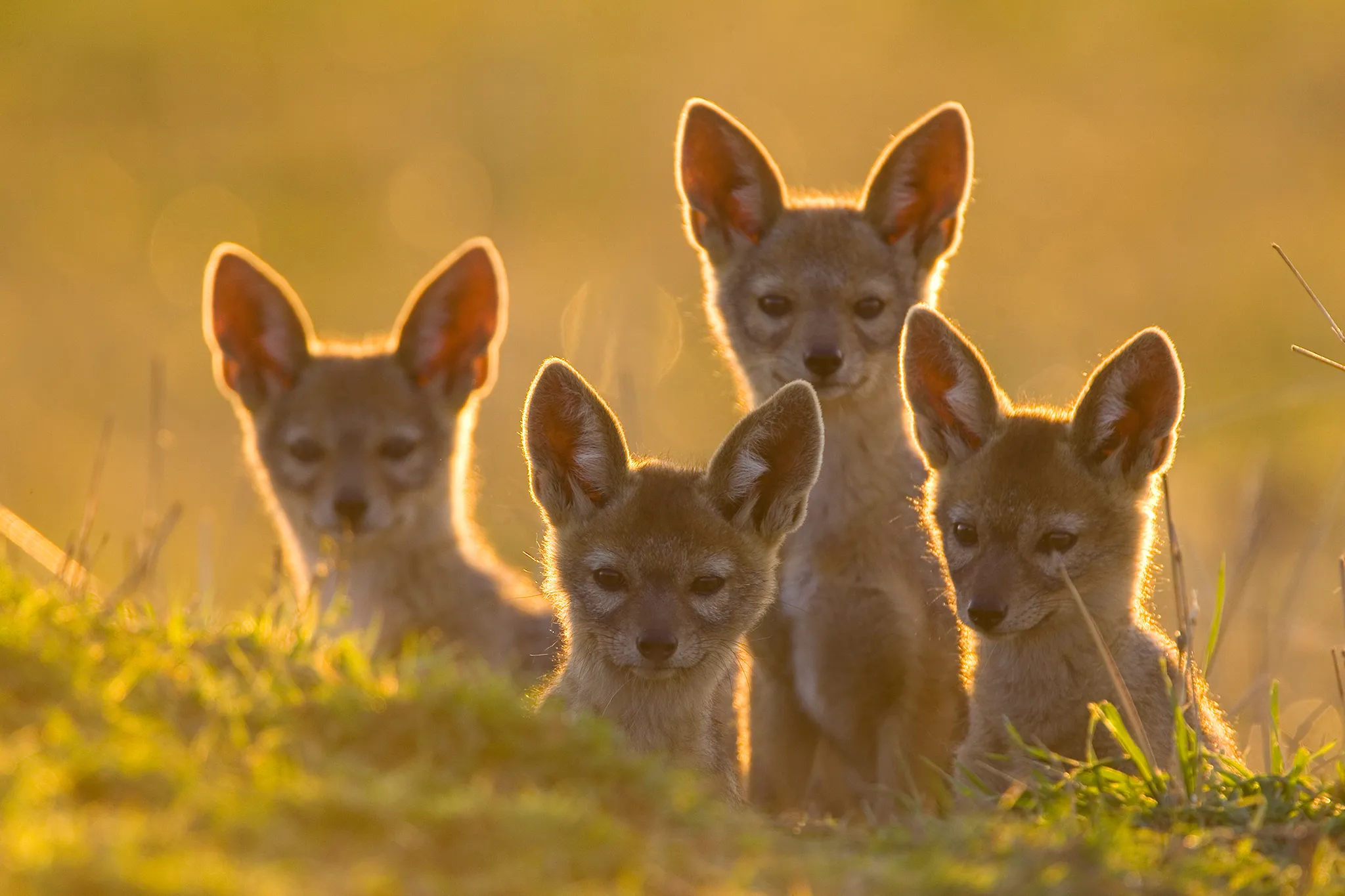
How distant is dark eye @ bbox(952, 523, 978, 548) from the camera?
19.9 feet

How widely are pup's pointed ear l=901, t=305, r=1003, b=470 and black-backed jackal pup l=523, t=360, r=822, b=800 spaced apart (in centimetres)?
51

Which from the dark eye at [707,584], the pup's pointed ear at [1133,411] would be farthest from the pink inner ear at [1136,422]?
the dark eye at [707,584]

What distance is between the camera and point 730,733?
6402 mm

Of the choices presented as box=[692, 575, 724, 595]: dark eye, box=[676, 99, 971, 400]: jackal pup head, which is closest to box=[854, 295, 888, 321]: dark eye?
box=[676, 99, 971, 400]: jackal pup head

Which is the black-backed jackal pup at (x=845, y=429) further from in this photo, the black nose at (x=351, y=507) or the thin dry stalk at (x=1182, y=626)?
the black nose at (x=351, y=507)

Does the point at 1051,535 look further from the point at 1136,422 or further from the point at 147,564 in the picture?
the point at 147,564

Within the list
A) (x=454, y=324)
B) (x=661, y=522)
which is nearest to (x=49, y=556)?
(x=661, y=522)

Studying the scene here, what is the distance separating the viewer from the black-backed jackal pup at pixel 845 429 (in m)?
7.02

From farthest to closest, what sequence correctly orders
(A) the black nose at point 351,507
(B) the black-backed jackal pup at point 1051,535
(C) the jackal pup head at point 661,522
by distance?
(A) the black nose at point 351,507 < (C) the jackal pup head at point 661,522 < (B) the black-backed jackal pup at point 1051,535

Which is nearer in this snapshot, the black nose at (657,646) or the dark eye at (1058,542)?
the black nose at (657,646)

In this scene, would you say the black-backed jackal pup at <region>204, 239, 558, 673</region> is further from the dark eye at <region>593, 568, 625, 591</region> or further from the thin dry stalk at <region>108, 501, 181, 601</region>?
the dark eye at <region>593, 568, 625, 591</region>

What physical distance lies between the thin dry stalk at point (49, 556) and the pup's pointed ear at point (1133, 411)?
125 inches

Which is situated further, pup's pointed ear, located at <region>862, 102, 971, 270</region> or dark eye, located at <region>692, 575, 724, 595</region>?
pup's pointed ear, located at <region>862, 102, 971, 270</region>

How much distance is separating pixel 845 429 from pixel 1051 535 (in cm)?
174
